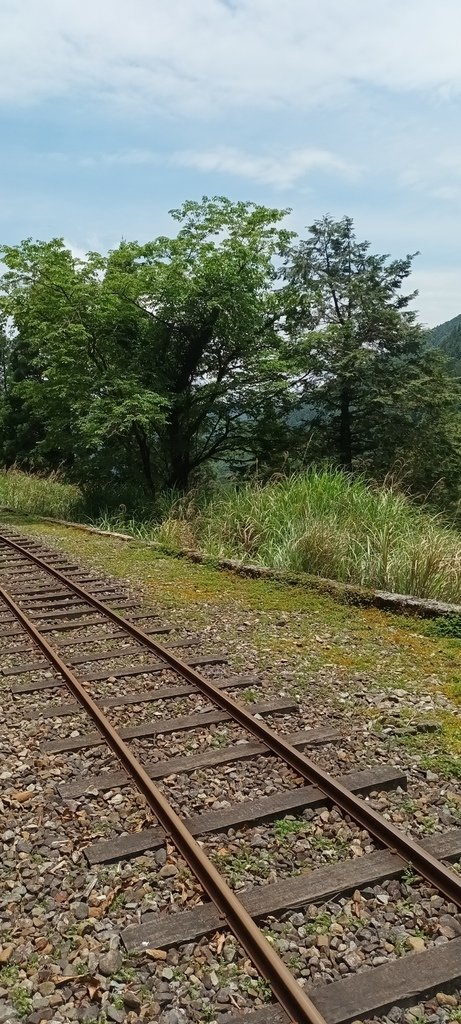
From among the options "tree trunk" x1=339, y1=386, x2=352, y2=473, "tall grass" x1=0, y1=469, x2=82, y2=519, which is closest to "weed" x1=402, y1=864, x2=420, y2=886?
"tree trunk" x1=339, y1=386, x2=352, y2=473

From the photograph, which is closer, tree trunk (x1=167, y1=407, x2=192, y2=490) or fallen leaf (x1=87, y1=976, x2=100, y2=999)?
fallen leaf (x1=87, y1=976, x2=100, y2=999)

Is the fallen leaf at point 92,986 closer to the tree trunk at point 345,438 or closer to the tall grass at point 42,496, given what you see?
the tall grass at point 42,496

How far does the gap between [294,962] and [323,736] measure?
2.02 m

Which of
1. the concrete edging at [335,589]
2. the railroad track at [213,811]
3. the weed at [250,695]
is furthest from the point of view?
the concrete edging at [335,589]

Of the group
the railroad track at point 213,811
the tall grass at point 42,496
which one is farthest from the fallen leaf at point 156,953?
the tall grass at point 42,496

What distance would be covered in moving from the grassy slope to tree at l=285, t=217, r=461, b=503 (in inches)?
328

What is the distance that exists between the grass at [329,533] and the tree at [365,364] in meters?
5.18

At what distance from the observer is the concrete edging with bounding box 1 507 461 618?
763cm

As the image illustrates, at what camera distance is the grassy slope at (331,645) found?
16.8 feet

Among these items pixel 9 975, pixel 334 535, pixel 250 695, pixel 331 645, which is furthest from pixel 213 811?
pixel 334 535

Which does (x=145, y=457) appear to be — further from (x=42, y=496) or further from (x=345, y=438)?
(x=345, y=438)

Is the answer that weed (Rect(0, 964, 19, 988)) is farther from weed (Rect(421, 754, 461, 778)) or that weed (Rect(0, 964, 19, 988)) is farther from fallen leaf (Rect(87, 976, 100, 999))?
→ weed (Rect(421, 754, 461, 778))

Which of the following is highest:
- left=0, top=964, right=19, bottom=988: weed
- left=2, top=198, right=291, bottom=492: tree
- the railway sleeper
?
left=2, top=198, right=291, bottom=492: tree

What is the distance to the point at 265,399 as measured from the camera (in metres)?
17.0
